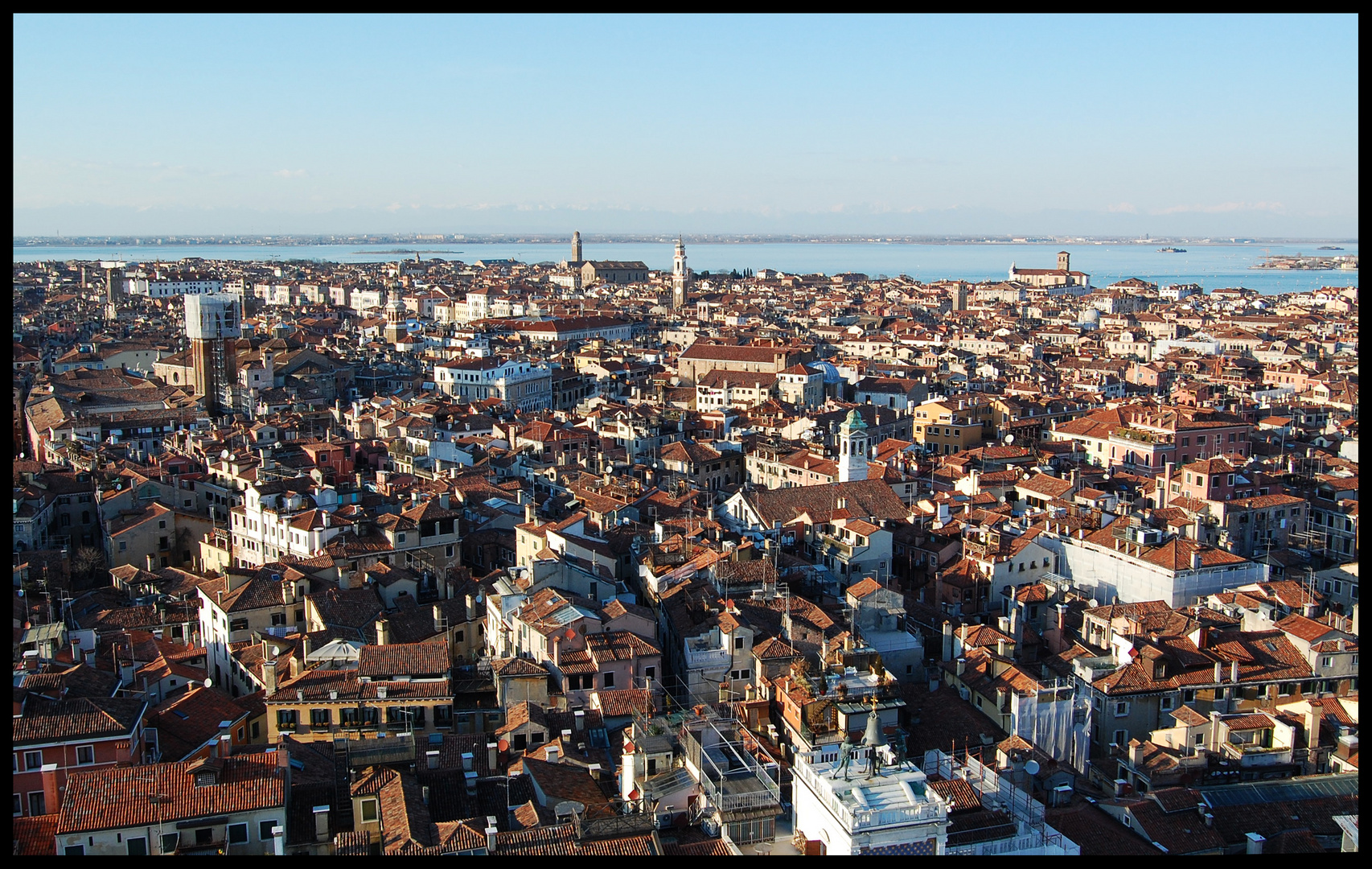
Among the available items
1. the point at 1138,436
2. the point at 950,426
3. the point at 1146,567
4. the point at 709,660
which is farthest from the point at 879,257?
the point at 709,660

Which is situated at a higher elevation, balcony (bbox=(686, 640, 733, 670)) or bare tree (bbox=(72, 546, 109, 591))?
balcony (bbox=(686, 640, 733, 670))

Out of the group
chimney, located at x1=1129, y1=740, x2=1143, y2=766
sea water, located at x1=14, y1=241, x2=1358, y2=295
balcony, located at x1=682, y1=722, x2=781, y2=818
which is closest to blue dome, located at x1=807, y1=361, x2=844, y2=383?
chimney, located at x1=1129, y1=740, x2=1143, y2=766

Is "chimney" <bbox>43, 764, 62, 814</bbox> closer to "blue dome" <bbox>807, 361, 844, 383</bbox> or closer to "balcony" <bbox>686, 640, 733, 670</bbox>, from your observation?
"balcony" <bbox>686, 640, 733, 670</bbox>

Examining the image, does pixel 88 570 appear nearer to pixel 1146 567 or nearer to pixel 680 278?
Result: pixel 1146 567

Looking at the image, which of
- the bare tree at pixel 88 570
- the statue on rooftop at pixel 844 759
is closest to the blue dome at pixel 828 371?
the bare tree at pixel 88 570

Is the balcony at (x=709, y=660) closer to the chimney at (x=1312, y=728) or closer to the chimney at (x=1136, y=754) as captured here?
the chimney at (x=1136, y=754)

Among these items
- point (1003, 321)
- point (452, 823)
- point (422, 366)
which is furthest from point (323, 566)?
point (1003, 321)

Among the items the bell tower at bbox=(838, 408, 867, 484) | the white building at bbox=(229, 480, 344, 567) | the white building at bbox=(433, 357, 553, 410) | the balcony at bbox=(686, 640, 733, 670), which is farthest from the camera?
the white building at bbox=(433, 357, 553, 410)

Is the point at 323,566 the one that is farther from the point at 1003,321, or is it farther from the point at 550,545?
the point at 1003,321
